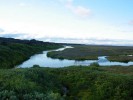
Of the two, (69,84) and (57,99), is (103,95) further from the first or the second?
(57,99)

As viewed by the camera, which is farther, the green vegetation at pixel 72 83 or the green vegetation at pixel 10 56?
the green vegetation at pixel 10 56

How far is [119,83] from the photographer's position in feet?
110

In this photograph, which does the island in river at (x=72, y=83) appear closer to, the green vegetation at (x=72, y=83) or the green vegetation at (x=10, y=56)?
the green vegetation at (x=72, y=83)

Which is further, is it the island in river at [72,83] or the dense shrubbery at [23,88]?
the island in river at [72,83]

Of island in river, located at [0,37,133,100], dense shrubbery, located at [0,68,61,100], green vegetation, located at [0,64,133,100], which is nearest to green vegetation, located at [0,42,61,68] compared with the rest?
island in river, located at [0,37,133,100]

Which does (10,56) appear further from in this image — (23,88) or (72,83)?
(23,88)

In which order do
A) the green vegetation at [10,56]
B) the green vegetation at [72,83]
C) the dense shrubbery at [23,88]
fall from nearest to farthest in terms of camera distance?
the dense shrubbery at [23,88] < the green vegetation at [72,83] < the green vegetation at [10,56]

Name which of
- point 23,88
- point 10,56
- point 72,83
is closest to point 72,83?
point 72,83

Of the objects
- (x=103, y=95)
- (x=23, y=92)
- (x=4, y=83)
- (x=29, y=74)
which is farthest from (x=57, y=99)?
(x=103, y=95)

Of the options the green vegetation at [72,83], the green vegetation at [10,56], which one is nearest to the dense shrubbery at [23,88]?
the green vegetation at [72,83]

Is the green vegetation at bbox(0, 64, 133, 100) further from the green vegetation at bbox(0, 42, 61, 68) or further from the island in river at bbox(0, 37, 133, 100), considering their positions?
the green vegetation at bbox(0, 42, 61, 68)

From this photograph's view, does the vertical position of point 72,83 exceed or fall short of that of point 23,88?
it falls short

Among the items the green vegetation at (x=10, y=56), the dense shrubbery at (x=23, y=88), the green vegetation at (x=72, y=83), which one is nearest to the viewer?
the dense shrubbery at (x=23, y=88)

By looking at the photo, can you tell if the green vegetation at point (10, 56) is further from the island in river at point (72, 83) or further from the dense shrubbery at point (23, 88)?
the dense shrubbery at point (23, 88)
